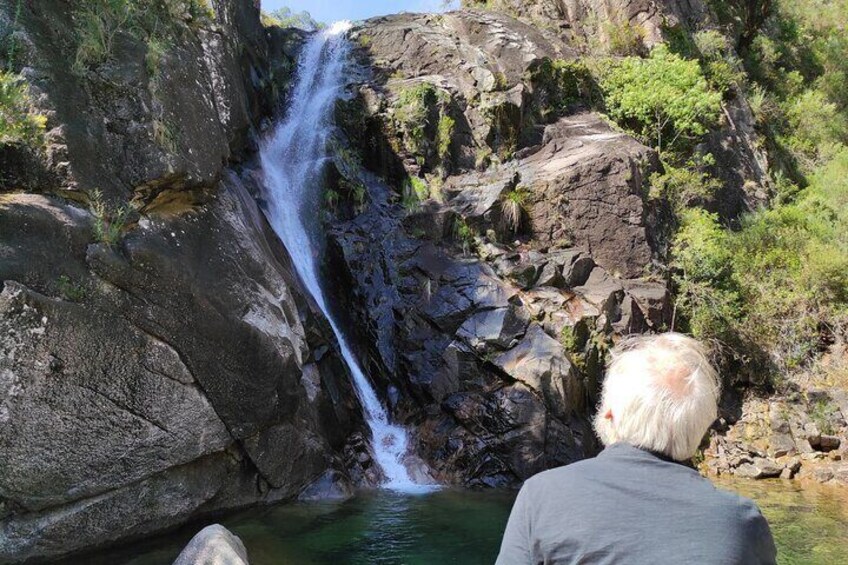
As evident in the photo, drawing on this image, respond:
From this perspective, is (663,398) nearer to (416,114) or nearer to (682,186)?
(416,114)

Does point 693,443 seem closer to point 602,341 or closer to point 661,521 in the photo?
point 661,521

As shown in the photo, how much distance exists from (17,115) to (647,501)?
25.4ft

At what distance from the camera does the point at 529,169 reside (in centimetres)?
1739

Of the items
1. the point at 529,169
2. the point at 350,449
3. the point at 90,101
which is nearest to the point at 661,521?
the point at 90,101

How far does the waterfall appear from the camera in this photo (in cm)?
1259

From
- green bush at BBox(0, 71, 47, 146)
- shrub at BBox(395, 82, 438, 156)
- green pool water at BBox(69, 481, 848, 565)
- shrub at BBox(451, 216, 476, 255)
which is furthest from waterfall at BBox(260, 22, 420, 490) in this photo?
green bush at BBox(0, 71, 47, 146)

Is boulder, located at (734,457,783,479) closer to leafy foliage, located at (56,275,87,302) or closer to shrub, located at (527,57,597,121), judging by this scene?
shrub, located at (527,57,597,121)

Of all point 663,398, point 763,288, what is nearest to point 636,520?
point 663,398

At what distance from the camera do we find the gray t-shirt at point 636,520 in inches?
61.8

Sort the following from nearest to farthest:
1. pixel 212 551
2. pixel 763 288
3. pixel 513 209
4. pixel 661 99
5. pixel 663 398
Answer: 1. pixel 663 398
2. pixel 212 551
3. pixel 513 209
4. pixel 763 288
5. pixel 661 99

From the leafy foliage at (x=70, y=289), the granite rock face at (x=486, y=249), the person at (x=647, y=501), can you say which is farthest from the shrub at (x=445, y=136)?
the person at (x=647, y=501)

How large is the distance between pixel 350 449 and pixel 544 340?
441 cm

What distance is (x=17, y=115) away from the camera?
22.7 feet

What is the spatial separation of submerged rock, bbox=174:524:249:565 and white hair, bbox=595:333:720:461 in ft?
16.1
